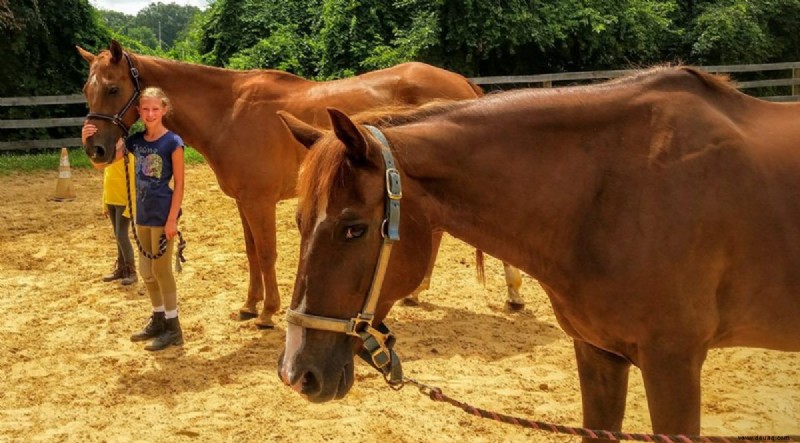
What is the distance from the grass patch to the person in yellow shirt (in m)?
5.07

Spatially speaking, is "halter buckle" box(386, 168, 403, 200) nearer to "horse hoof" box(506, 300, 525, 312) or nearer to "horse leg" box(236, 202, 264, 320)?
"horse leg" box(236, 202, 264, 320)

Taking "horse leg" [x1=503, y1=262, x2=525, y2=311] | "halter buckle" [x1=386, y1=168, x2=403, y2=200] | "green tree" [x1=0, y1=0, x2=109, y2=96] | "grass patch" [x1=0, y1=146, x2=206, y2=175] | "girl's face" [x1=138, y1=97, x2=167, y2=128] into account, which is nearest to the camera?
"halter buckle" [x1=386, y1=168, x2=403, y2=200]

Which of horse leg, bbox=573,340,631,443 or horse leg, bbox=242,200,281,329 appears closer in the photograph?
horse leg, bbox=573,340,631,443

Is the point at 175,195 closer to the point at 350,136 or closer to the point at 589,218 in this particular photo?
the point at 350,136

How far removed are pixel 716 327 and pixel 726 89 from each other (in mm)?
884

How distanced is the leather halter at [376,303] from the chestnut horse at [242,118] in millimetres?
3422

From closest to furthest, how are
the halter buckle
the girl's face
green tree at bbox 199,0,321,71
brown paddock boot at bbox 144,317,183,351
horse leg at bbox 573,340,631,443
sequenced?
the halter buckle
horse leg at bbox 573,340,631,443
the girl's face
brown paddock boot at bbox 144,317,183,351
green tree at bbox 199,0,321,71

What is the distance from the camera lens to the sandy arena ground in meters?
3.87

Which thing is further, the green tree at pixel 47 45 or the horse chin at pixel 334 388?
the green tree at pixel 47 45

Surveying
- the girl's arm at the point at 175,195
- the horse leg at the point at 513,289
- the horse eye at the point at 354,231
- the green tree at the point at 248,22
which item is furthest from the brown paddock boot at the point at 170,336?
the green tree at the point at 248,22

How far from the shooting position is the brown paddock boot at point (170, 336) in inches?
202

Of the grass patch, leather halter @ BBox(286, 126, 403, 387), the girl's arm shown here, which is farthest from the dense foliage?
leather halter @ BBox(286, 126, 403, 387)

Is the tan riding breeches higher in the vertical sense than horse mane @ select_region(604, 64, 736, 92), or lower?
lower

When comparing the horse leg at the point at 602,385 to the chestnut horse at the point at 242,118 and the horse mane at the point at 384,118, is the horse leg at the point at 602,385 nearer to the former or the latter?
the horse mane at the point at 384,118
